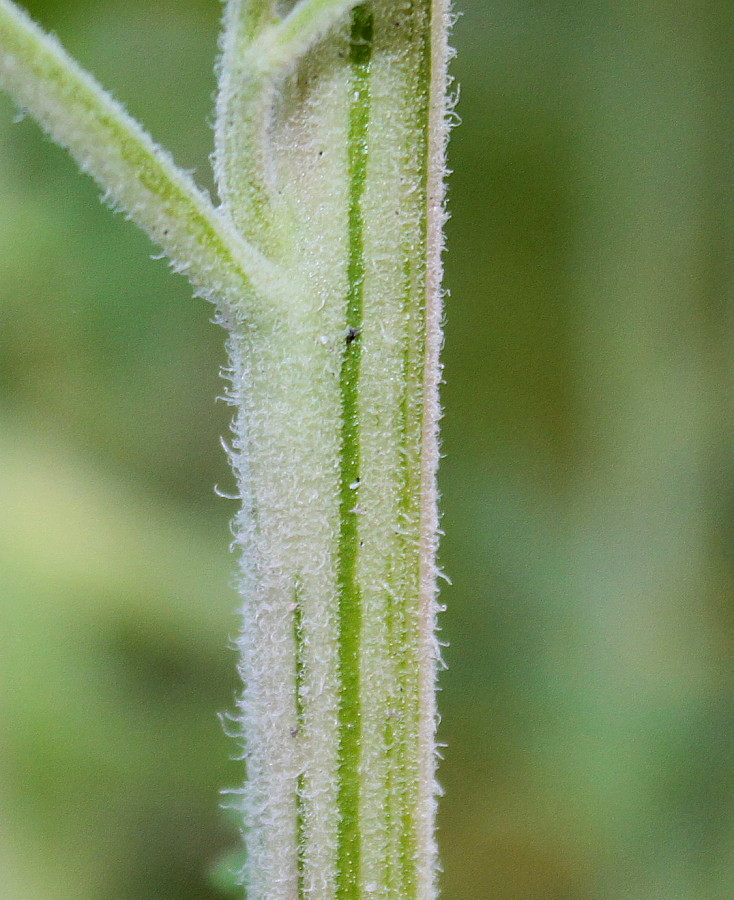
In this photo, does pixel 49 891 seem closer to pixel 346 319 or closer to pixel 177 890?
pixel 177 890

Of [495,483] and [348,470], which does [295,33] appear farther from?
[495,483]

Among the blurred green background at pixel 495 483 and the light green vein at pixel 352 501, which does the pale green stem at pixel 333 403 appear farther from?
the blurred green background at pixel 495 483

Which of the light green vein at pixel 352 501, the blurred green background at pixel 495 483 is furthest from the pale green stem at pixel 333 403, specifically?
the blurred green background at pixel 495 483

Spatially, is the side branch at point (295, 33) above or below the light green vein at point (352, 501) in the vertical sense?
above

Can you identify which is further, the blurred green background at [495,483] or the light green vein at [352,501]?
the blurred green background at [495,483]

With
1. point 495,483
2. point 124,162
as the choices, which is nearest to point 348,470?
point 124,162

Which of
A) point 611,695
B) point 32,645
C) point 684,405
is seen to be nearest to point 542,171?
point 684,405

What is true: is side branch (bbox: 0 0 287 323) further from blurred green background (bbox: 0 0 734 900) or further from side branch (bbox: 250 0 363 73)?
blurred green background (bbox: 0 0 734 900)
